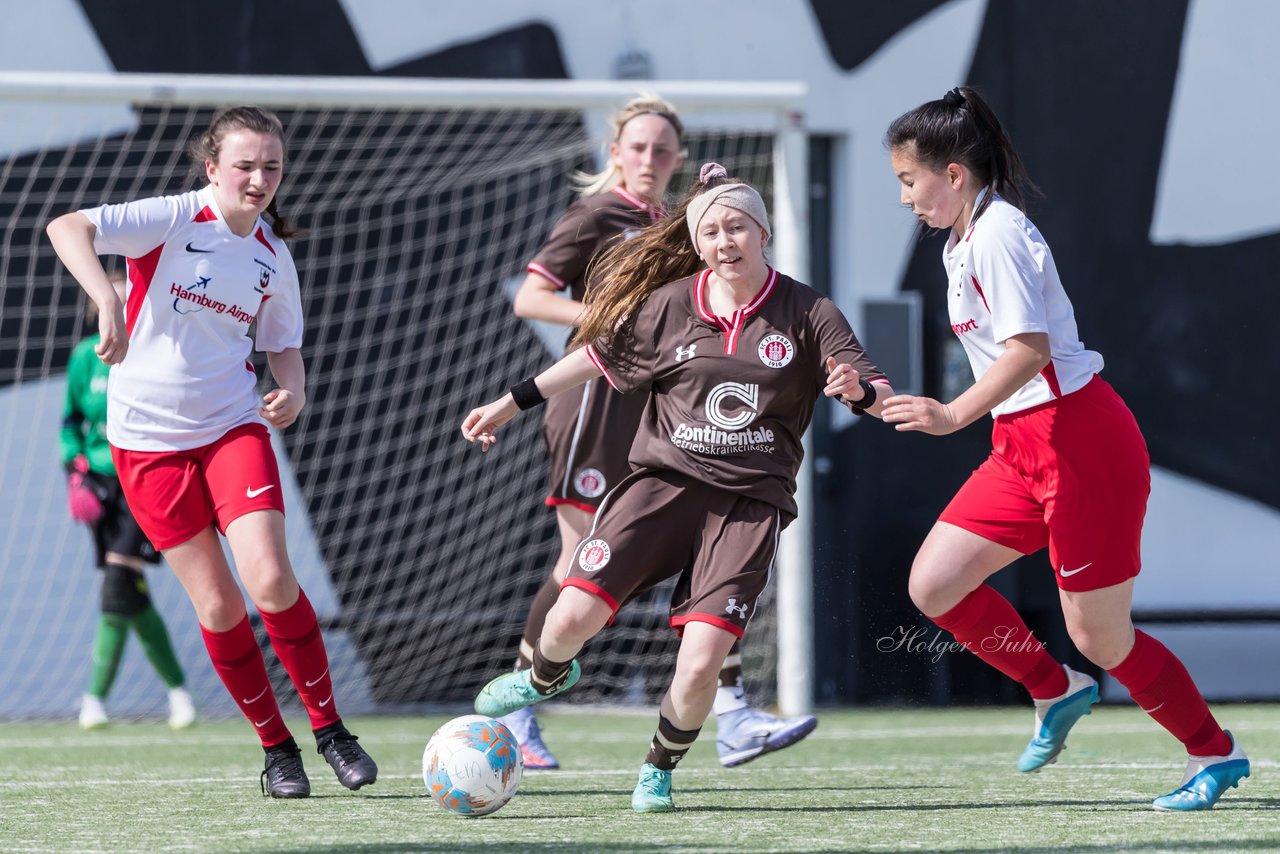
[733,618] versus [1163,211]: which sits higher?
[1163,211]

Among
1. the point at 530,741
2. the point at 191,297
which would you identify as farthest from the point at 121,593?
the point at 191,297

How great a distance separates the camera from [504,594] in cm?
789

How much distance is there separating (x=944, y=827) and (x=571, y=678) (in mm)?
1040

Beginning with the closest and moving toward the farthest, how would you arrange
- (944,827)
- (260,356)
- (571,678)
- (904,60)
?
(944,827)
(571,678)
(260,356)
(904,60)

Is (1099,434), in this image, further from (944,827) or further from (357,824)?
(357,824)

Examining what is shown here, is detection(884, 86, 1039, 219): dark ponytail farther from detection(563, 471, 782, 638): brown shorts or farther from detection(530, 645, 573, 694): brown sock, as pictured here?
detection(530, 645, 573, 694): brown sock

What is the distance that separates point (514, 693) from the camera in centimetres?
404

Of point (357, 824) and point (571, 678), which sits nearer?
point (357, 824)

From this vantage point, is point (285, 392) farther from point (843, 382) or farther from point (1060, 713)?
point (1060, 713)

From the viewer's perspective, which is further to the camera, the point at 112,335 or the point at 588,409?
the point at 588,409

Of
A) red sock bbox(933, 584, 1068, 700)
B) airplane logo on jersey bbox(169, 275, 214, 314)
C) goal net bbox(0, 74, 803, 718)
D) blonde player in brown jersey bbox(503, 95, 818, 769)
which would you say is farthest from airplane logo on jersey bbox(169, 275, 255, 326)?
goal net bbox(0, 74, 803, 718)

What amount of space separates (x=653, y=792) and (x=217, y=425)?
4.58 feet

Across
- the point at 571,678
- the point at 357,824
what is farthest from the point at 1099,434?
the point at 357,824

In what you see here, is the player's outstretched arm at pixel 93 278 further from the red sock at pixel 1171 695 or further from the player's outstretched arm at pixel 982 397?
the red sock at pixel 1171 695
